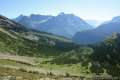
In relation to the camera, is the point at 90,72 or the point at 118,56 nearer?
the point at 90,72

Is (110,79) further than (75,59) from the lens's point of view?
No

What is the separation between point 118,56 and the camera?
13850 cm

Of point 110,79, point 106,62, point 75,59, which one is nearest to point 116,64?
point 106,62

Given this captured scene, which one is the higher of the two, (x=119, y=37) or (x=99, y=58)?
(x=119, y=37)

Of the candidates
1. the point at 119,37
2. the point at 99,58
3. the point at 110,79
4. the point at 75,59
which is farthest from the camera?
the point at 75,59

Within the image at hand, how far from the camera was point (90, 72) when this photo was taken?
405 feet

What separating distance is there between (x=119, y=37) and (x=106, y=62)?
1355 inches

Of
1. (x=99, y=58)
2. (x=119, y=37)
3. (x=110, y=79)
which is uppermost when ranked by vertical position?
(x=119, y=37)

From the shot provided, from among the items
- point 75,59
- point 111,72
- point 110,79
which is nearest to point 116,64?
point 111,72

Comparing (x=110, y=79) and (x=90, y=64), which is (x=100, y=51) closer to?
(x=90, y=64)

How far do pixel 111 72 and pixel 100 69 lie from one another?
758cm

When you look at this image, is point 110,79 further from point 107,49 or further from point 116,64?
point 107,49

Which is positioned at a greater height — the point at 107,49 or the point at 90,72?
the point at 107,49

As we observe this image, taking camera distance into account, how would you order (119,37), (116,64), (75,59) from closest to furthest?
(116,64) → (119,37) → (75,59)
